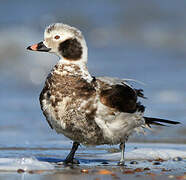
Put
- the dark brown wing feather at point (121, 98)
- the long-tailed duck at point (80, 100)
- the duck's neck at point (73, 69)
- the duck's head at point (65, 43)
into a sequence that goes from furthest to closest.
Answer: the duck's head at point (65, 43), the duck's neck at point (73, 69), the dark brown wing feather at point (121, 98), the long-tailed duck at point (80, 100)

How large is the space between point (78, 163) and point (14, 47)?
39.3 feet

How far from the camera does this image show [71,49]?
7652 mm

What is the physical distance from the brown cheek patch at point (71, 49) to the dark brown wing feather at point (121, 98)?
53 centimetres

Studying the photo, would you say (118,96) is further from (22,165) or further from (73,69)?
(22,165)

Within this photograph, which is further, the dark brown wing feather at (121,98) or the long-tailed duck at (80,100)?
the dark brown wing feather at (121,98)

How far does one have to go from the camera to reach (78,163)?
778 centimetres

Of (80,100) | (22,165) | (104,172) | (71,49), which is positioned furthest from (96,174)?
(71,49)

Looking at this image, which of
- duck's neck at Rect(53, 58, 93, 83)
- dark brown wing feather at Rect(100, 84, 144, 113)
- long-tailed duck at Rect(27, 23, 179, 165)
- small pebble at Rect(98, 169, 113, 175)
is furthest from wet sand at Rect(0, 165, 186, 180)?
duck's neck at Rect(53, 58, 93, 83)

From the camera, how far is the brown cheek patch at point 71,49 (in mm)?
7625

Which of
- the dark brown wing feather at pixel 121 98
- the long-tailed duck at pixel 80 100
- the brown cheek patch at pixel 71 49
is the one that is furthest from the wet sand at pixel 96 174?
the brown cheek patch at pixel 71 49

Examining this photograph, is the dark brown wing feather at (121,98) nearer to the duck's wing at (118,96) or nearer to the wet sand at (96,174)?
the duck's wing at (118,96)

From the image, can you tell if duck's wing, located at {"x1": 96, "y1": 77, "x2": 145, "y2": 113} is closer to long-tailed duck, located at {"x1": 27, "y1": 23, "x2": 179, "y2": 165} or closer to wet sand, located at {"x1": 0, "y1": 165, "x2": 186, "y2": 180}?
long-tailed duck, located at {"x1": 27, "y1": 23, "x2": 179, "y2": 165}

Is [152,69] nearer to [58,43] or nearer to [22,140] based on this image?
[22,140]

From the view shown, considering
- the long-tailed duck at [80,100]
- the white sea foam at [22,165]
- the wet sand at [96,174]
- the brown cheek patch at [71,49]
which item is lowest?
the wet sand at [96,174]
